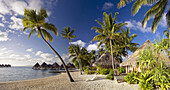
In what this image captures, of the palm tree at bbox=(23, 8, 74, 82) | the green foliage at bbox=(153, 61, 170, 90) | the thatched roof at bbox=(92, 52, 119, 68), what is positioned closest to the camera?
the green foliage at bbox=(153, 61, 170, 90)

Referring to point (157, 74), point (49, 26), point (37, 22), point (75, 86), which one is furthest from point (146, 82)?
point (37, 22)

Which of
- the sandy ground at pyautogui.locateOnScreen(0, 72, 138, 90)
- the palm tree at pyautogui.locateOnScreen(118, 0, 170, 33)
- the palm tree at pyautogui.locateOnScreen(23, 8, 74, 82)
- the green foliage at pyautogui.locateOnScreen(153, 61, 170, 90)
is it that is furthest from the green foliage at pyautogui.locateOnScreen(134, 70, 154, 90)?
the palm tree at pyautogui.locateOnScreen(23, 8, 74, 82)

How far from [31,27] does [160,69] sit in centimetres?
1079

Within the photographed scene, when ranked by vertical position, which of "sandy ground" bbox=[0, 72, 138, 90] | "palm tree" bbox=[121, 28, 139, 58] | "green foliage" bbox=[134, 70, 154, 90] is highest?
"palm tree" bbox=[121, 28, 139, 58]

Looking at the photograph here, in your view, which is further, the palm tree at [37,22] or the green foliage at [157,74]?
the palm tree at [37,22]

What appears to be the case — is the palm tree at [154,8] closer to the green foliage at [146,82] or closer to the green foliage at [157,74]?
the green foliage at [157,74]

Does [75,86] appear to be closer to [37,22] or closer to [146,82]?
[146,82]

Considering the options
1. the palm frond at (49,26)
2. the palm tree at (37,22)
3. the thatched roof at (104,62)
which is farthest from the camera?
the thatched roof at (104,62)

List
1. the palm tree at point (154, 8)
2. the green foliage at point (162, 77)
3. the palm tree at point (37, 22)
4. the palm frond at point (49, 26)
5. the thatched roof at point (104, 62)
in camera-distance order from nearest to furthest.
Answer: the green foliage at point (162, 77) → the palm tree at point (154, 8) → the palm tree at point (37, 22) → the palm frond at point (49, 26) → the thatched roof at point (104, 62)

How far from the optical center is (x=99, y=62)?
17766mm

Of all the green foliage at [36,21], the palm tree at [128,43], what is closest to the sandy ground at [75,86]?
the green foliage at [36,21]

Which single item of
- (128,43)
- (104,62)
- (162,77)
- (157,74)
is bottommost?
(104,62)

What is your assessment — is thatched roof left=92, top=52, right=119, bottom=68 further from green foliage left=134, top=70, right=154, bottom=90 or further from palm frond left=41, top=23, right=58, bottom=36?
green foliage left=134, top=70, right=154, bottom=90

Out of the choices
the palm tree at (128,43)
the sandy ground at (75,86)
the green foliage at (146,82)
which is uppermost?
the palm tree at (128,43)
